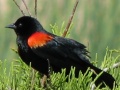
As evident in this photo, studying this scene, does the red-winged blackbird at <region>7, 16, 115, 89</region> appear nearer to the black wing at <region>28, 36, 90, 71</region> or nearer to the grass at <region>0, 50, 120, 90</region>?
the black wing at <region>28, 36, 90, 71</region>

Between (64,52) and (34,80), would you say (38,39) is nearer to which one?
(64,52)

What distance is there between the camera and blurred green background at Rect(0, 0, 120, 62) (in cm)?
349

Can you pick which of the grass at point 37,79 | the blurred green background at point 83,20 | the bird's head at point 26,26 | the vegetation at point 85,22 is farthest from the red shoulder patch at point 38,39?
the blurred green background at point 83,20

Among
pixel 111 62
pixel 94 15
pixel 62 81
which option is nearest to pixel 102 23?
pixel 94 15

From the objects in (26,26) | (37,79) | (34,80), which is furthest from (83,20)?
(34,80)

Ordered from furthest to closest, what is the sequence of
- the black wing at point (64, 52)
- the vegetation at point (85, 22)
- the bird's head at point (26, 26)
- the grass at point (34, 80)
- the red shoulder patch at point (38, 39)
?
the vegetation at point (85, 22)
the bird's head at point (26, 26)
the red shoulder patch at point (38, 39)
the black wing at point (64, 52)
the grass at point (34, 80)

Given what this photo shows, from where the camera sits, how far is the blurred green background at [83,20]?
A: 11.5 feet

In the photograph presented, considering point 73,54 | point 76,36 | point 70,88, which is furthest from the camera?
point 76,36

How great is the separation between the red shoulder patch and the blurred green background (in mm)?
970

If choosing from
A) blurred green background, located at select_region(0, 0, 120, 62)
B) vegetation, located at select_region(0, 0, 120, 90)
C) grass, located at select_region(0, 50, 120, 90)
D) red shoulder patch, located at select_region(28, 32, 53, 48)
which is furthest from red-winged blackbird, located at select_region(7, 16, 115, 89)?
blurred green background, located at select_region(0, 0, 120, 62)

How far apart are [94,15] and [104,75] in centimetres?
162

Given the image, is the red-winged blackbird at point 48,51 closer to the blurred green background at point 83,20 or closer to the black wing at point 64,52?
the black wing at point 64,52

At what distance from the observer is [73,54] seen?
2.32m

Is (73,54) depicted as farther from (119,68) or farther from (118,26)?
(118,26)
